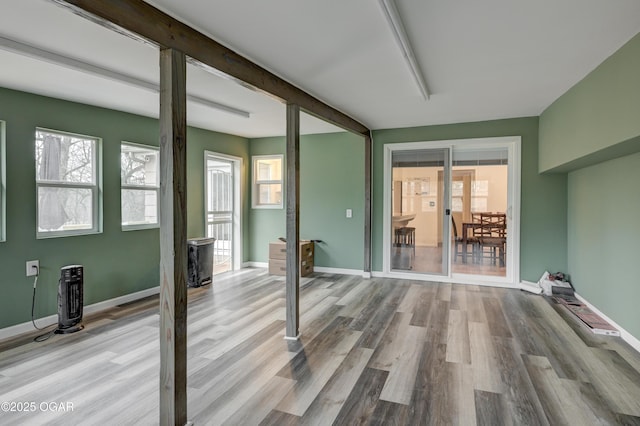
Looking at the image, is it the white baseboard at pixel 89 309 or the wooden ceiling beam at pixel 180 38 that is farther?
the white baseboard at pixel 89 309

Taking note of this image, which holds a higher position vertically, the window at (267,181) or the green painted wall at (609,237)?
the window at (267,181)

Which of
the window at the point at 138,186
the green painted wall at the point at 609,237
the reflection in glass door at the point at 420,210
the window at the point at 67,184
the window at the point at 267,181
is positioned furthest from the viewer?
the window at the point at 267,181

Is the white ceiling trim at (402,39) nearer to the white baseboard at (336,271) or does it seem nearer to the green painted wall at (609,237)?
the green painted wall at (609,237)

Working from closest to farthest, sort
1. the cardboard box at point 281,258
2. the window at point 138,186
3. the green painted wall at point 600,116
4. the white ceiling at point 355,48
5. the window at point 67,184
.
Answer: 1. the white ceiling at point 355,48
2. the green painted wall at point 600,116
3. the window at point 67,184
4. the window at point 138,186
5. the cardboard box at point 281,258

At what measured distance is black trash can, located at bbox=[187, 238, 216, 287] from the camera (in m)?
5.30

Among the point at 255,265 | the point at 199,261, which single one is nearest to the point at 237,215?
the point at 255,265

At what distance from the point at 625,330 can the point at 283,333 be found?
3307 mm

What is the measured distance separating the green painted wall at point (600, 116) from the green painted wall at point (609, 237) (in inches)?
8.8

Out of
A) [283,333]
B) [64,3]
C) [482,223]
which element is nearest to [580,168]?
[482,223]

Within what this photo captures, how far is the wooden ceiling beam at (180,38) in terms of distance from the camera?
A: 1.74 metres

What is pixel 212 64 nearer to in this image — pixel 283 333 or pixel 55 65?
pixel 55 65

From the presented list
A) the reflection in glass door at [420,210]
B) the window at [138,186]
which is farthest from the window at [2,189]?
the reflection in glass door at [420,210]

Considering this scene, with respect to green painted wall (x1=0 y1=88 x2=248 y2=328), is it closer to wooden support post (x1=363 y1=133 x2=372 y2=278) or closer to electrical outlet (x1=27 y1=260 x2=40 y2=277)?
electrical outlet (x1=27 y1=260 x2=40 y2=277)

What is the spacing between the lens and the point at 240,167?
22.2ft
